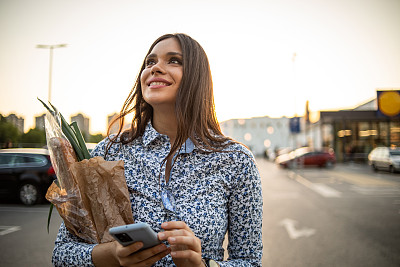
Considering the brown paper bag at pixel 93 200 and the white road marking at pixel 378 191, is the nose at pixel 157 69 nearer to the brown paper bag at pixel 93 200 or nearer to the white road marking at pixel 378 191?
the brown paper bag at pixel 93 200

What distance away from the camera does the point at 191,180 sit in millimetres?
1344

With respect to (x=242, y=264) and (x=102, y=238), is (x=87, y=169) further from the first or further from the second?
A: (x=242, y=264)

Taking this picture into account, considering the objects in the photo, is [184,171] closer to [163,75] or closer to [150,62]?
[163,75]

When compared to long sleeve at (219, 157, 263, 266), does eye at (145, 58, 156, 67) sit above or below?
above

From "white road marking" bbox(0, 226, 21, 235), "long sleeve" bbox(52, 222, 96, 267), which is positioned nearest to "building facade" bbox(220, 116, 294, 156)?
"white road marking" bbox(0, 226, 21, 235)

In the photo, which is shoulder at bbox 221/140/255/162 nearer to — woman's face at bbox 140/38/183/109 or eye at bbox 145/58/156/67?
woman's face at bbox 140/38/183/109

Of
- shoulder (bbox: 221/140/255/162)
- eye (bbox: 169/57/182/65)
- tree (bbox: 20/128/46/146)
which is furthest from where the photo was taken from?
tree (bbox: 20/128/46/146)

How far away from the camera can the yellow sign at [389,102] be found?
6834 millimetres

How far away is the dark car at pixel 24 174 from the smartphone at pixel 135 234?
299 cm

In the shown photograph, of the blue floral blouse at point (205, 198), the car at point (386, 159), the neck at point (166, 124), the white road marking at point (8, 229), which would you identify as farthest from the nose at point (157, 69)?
the car at point (386, 159)

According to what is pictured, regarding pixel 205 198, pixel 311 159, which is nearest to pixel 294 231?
pixel 205 198

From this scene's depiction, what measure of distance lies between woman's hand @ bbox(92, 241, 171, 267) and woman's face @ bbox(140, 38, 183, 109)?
0.68 meters

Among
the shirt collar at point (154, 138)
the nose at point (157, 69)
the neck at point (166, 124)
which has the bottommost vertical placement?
the shirt collar at point (154, 138)

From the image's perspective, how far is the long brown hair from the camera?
1432mm
